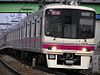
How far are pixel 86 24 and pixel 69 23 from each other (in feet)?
2.45

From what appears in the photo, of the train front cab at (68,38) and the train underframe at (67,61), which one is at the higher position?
the train front cab at (68,38)

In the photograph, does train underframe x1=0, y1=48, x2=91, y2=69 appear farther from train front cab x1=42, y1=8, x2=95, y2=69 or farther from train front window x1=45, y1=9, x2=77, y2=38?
train front window x1=45, y1=9, x2=77, y2=38

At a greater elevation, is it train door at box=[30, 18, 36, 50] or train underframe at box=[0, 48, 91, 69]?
train door at box=[30, 18, 36, 50]

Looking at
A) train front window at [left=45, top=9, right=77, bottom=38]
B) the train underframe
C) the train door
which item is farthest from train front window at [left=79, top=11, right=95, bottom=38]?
the train door

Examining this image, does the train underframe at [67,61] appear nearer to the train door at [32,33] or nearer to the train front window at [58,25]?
the train front window at [58,25]

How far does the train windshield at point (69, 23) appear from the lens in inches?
640

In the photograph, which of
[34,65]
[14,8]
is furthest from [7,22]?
[34,65]

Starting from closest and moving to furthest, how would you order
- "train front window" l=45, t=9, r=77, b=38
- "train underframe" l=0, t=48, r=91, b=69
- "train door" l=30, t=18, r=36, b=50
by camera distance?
"train underframe" l=0, t=48, r=91, b=69 < "train front window" l=45, t=9, r=77, b=38 < "train door" l=30, t=18, r=36, b=50

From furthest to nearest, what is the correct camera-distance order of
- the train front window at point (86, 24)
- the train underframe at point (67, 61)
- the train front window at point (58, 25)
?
the train front window at point (86, 24) → the train front window at point (58, 25) → the train underframe at point (67, 61)

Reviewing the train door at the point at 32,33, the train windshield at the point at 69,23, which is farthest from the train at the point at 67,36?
the train door at the point at 32,33

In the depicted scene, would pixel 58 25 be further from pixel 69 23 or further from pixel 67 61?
pixel 67 61

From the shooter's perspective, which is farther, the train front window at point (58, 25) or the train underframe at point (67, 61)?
the train front window at point (58, 25)

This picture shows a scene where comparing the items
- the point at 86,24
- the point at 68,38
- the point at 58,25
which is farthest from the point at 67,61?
the point at 86,24

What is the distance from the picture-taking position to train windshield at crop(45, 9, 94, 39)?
1625 centimetres
